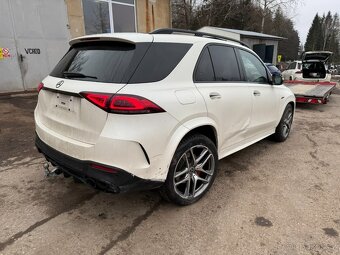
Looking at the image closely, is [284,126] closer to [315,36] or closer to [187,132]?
[187,132]

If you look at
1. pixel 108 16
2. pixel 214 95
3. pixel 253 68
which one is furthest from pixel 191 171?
pixel 108 16

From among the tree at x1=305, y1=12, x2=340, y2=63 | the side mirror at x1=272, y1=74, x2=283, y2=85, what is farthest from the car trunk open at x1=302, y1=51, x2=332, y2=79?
the tree at x1=305, y1=12, x2=340, y2=63

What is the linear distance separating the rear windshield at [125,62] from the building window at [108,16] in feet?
27.8

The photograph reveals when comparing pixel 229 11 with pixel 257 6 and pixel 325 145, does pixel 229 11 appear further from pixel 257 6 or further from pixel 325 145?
pixel 325 145

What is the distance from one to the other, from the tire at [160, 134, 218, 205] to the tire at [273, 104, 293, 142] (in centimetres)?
230

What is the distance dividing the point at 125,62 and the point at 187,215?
166 cm

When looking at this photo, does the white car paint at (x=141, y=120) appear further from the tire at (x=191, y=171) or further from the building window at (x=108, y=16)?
the building window at (x=108, y=16)

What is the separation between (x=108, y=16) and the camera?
424 inches

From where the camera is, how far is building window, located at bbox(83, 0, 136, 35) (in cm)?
1033

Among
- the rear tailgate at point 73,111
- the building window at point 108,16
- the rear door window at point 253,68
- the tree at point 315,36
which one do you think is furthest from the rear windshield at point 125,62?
the tree at point 315,36

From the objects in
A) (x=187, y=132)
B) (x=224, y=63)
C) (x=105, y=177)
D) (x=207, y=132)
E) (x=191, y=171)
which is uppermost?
(x=224, y=63)

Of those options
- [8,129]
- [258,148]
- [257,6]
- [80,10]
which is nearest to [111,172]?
[258,148]

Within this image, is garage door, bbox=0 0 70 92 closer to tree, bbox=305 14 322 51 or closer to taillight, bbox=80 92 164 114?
taillight, bbox=80 92 164 114

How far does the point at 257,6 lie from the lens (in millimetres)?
33844
